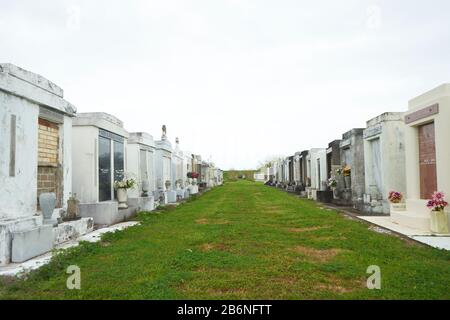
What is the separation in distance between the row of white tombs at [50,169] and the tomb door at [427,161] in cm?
825

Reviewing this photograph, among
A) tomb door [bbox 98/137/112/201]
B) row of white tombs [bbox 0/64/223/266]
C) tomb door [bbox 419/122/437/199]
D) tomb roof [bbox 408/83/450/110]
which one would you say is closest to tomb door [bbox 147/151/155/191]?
row of white tombs [bbox 0/64/223/266]

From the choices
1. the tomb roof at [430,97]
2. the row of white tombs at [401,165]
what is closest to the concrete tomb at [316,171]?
the row of white tombs at [401,165]

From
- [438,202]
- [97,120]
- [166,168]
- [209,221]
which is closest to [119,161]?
[97,120]

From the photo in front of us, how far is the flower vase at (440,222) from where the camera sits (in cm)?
700

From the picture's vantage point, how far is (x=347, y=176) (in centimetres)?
1416

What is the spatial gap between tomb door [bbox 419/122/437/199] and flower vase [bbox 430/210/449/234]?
1048mm

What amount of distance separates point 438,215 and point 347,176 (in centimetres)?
715

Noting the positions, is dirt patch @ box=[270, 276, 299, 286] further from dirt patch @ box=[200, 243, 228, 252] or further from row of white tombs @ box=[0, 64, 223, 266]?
row of white tombs @ box=[0, 64, 223, 266]

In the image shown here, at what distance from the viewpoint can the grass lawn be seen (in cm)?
370

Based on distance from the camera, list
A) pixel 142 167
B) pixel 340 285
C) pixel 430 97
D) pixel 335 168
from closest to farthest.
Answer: pixel 340 285 < pixel 430 97 < pixel 142 167 < pixel 335 168

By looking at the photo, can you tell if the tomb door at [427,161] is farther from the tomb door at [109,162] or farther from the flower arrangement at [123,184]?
the tomb door at [109,162]

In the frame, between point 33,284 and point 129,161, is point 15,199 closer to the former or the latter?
point 33,284

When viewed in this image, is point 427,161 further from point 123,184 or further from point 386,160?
point 123,184
